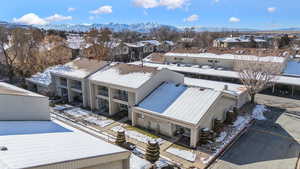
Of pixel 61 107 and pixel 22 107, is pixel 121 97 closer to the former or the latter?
pixel 61 107

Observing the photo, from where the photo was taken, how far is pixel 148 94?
22375 millimetres

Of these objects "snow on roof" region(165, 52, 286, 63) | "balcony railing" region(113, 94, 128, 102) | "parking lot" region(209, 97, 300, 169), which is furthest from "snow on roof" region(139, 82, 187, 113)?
"snow on roof" region(165, 52, 286, 63)

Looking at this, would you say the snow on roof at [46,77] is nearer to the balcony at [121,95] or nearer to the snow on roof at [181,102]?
the balcony at [121,95]

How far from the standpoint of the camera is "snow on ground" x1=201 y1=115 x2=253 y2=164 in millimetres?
16331

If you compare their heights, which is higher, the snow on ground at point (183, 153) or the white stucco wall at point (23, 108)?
the white stucco wall at point (23, 108)

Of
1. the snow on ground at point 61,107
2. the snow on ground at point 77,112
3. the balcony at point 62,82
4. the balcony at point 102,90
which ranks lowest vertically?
the snow on ground at point 77,112

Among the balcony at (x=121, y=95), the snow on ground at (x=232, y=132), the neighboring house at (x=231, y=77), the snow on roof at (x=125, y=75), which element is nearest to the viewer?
the snow on ground at (x=232, y=132)

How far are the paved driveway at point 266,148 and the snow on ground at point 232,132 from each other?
524 millimetres

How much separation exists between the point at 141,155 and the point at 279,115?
58.6 feet

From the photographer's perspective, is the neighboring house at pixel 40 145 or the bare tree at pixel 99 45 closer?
the neighboring house at pixel 40 145

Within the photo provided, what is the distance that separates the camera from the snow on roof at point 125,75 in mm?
22406

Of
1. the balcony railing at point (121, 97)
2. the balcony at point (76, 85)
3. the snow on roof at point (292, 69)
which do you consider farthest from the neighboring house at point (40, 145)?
the snow on roof at point (292, 69)

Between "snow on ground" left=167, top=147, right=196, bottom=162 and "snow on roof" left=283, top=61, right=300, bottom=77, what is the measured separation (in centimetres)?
2797

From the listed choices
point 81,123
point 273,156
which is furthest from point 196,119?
point 81,123
